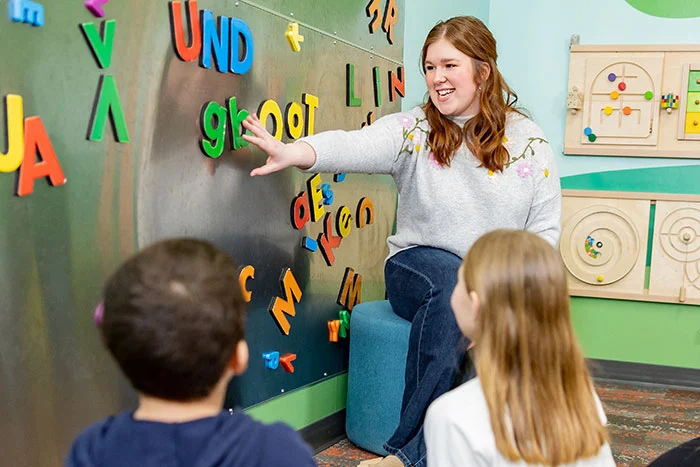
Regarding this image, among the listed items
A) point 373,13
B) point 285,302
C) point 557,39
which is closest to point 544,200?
point 285,302

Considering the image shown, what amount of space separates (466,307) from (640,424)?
1.87 metres

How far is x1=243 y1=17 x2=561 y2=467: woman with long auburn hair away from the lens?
201 cm

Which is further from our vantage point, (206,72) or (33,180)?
(206,72)

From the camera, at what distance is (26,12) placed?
1312 mm

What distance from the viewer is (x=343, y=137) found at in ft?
6.38

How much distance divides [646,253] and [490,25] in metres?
1.23

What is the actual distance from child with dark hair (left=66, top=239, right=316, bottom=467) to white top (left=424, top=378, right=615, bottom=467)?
27cm

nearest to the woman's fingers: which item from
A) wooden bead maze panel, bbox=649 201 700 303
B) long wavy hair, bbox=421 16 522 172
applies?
long wavy hair, bbox=421 16 522 172

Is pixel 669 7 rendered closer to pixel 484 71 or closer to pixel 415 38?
pixel 415 38

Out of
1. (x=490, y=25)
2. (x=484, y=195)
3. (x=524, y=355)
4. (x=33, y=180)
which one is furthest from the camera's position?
(x=490, y=25)

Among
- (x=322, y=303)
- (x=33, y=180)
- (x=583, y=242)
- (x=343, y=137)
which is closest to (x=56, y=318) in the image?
(x=33, y=180)

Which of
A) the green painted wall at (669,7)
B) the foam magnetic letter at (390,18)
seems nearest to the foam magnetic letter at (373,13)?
the foam magnetic letter at (390,18)

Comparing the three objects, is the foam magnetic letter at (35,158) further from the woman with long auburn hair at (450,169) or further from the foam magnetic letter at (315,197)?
the foam magnetic letter at (315,197)

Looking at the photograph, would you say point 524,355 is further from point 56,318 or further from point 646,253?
point 646,253
